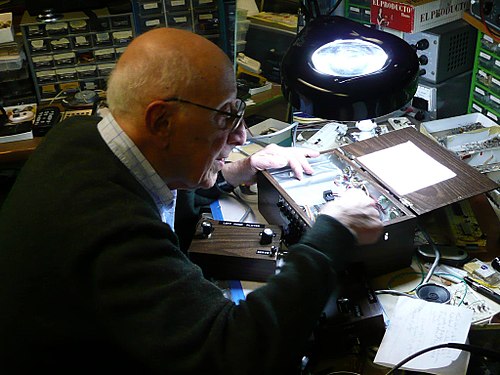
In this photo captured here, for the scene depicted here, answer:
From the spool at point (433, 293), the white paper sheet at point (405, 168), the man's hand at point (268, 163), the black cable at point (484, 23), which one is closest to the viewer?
the spool at point (433, 293)

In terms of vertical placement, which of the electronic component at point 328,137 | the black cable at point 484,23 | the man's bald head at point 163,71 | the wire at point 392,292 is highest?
the man's bald head at point 163,71

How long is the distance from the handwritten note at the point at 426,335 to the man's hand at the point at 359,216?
0.19 m

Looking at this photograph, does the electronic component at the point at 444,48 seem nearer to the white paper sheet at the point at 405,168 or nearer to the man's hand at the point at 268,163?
the white paper sheet at the point at 405,168

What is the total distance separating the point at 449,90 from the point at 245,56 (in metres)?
0.81

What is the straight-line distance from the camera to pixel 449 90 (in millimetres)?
1993

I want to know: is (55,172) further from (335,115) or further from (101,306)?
(335,115)

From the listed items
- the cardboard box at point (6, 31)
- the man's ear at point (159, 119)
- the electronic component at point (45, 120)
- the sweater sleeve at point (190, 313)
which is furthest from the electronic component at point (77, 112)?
the sweater sleeve at point (190, 313)

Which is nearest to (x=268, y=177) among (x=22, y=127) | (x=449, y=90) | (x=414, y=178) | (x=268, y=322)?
(x=414, y=178)

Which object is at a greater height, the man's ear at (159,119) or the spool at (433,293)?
the man's ear at (159,119)

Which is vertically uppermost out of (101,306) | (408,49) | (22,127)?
(408,49)

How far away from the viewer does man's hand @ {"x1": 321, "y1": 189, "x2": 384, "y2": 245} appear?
124 cm

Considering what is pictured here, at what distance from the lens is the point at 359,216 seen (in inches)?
49.9

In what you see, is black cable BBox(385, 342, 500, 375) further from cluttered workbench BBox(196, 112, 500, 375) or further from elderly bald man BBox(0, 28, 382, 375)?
elderly bald man BBox(0, 28, 382, 375)

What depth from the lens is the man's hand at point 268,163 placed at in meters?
1.62
